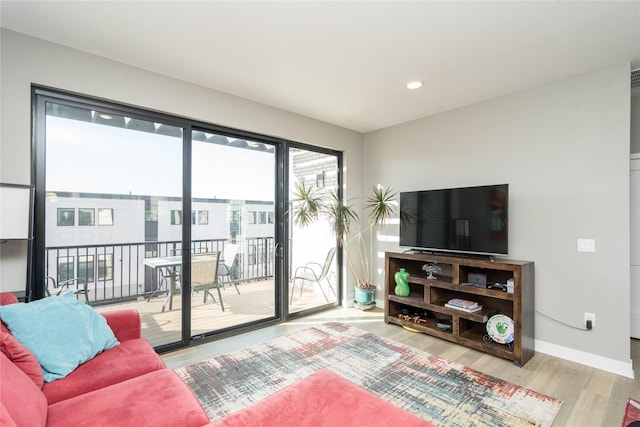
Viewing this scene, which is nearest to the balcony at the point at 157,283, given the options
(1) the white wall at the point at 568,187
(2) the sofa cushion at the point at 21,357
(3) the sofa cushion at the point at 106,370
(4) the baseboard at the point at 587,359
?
(3) the sofa cushion at the point at 106,370

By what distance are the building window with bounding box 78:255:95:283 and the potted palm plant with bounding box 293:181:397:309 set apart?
223cm

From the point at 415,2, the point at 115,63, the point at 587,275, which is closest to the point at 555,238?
the point at 587,275

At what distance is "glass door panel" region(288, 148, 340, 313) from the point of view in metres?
4.21

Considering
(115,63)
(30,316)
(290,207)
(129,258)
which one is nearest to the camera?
(30,316)

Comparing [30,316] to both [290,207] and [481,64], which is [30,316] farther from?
[481,64]

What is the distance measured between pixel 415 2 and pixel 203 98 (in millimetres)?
2233

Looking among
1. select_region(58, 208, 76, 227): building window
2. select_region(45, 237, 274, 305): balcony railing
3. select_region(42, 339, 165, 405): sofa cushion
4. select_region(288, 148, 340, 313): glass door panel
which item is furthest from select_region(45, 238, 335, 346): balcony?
select_region(42, 339, 165, 405): sofa cushion

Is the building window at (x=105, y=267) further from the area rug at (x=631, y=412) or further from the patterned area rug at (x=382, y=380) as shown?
the area rug at (x=631, y=412)

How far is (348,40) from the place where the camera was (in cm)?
236

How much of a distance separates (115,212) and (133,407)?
1.99 meters

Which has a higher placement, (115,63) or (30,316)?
(115,63)

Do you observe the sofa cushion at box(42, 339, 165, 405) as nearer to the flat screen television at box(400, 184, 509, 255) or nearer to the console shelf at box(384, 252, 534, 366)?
the console shelf at box(384, 252, 534, 366)

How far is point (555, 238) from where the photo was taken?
9.89ft

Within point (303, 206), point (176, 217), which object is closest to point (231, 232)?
point (176, 217)
